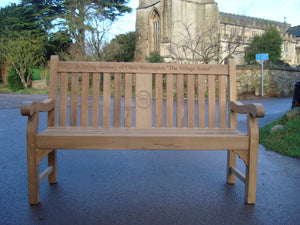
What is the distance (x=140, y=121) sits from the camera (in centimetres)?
260

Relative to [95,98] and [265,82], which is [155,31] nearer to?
[265,82]

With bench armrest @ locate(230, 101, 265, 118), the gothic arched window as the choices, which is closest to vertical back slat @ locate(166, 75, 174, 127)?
bench armrest @ locate(230, 101, 265, 118)

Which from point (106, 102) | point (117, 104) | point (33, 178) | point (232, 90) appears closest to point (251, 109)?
point (232, 90)

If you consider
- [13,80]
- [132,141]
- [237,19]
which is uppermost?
[237,19]

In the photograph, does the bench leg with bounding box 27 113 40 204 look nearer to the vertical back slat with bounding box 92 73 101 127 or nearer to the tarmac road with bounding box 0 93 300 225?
the tarmac road with bounding box 0 93 300 225

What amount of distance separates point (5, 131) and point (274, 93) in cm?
1598

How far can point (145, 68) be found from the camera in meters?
2.59

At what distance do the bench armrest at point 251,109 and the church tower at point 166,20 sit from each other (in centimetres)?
1918

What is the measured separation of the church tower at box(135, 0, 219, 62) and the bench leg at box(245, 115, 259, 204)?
19.6 m

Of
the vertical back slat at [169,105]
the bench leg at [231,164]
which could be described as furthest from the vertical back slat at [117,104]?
the bench leg at [231,164]

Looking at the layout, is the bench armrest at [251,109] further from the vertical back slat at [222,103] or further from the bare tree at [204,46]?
the bare tree at [204,46]

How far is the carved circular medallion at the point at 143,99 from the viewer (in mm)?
2600

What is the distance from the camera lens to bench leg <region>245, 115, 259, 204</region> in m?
1.96

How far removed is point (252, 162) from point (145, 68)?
132 centimetres
